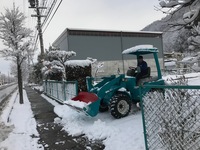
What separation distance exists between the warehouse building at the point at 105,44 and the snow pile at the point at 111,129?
27.1 metres

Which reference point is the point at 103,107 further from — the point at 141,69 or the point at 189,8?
the point at 189,8

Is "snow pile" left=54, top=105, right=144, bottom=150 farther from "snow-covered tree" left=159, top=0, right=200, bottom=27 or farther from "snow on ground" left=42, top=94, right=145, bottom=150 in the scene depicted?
"snow-covered tree" left=159, top=0, right=200, bottom=27

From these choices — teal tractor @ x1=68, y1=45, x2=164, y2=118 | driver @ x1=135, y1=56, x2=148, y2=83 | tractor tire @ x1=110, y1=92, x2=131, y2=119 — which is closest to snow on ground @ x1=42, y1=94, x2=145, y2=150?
tractor tire @ x1=110, y1=92, x2=131, y2=119

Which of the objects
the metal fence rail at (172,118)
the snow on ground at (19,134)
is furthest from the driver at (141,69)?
the metal fence rail at (172,118)

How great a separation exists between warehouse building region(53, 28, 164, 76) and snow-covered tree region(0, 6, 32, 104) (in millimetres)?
19585

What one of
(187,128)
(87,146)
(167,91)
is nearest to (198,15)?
(167,91)

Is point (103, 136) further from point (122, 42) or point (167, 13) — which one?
point (122, 42)

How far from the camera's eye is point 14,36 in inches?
618

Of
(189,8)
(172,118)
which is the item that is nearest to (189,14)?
(189,8)

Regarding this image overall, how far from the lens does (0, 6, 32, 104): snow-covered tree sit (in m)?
15.5

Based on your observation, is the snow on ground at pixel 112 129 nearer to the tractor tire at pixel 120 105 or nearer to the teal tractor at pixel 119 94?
the tractor tire at pixel 120 105

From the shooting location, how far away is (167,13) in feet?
11.3

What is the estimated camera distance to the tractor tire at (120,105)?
7.80 meters

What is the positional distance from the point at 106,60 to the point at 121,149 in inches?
1372
